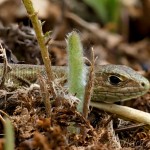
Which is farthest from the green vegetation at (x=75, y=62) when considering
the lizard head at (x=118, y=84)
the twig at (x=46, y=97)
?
the lizard head at (x=118, y=84)

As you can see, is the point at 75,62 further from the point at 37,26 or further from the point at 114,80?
the point at 114,80

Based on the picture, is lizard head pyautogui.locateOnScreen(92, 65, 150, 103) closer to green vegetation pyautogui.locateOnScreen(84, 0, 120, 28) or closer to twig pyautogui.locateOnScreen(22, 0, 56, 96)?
twig pyautogui.locateOnScreen(22, 0, 56, 96)

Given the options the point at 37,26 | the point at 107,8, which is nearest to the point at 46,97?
the point at 37,26

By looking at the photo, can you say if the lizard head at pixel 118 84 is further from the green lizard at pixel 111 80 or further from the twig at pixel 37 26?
the twig at pixel 37 26

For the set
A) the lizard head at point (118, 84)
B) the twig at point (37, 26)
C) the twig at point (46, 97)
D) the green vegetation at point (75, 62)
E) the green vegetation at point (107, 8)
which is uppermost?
the green vegetation at point (107, 8)

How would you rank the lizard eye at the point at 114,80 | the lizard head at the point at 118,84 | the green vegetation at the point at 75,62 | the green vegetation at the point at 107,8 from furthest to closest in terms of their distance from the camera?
1. the green vegetation at the point at 107,8
2. the lizard eye at the point at 114,80
3. the lizard head at the point at 118,84
4. the green vegetation at the point at 75,62

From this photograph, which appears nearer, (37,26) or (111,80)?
(37,26)

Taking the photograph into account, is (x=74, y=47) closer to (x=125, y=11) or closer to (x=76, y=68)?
(x=76, y=68)
